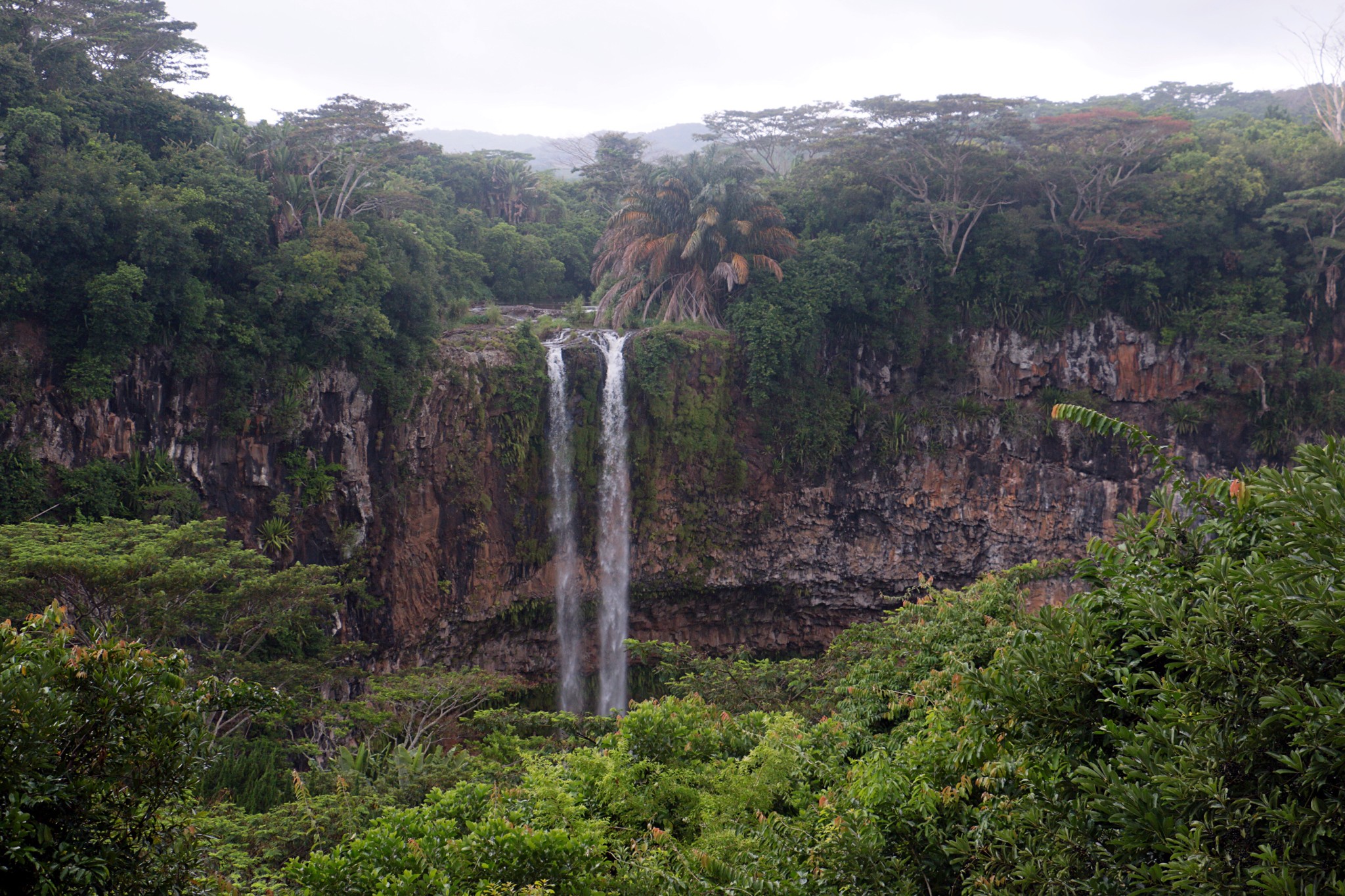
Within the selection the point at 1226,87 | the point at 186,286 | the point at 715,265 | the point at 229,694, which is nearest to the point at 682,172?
the point at 715,265

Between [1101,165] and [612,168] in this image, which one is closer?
[1101,165]

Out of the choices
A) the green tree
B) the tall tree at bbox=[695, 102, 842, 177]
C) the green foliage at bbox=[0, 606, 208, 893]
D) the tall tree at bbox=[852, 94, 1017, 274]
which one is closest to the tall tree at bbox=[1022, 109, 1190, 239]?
the tall tree at bbox=[852, 94, 1017, 274]

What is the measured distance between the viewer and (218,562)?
32.9ft

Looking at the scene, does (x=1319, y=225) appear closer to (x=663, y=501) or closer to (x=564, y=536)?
(x=663, y=501)

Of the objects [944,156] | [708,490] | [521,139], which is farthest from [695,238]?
[521,139]

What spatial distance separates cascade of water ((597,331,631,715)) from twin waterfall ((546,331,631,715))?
0.05ft

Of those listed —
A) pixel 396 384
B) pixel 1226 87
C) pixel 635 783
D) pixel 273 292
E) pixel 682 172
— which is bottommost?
pixel 635 783

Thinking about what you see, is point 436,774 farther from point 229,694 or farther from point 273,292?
point 273,292

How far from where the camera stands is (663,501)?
60.1 feet

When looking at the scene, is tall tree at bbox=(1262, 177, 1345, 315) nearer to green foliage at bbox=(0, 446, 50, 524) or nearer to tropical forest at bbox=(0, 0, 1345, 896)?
tropical forest at bbox=(0, 0, 1345, 896)

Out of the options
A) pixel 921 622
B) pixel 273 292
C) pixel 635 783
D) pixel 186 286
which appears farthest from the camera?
pixel 273 292

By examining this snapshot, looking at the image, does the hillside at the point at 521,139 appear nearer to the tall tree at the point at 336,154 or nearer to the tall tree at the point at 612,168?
the tall tree at the point at 612,168

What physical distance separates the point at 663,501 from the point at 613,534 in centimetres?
140

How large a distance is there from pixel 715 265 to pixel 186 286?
11.3 m
